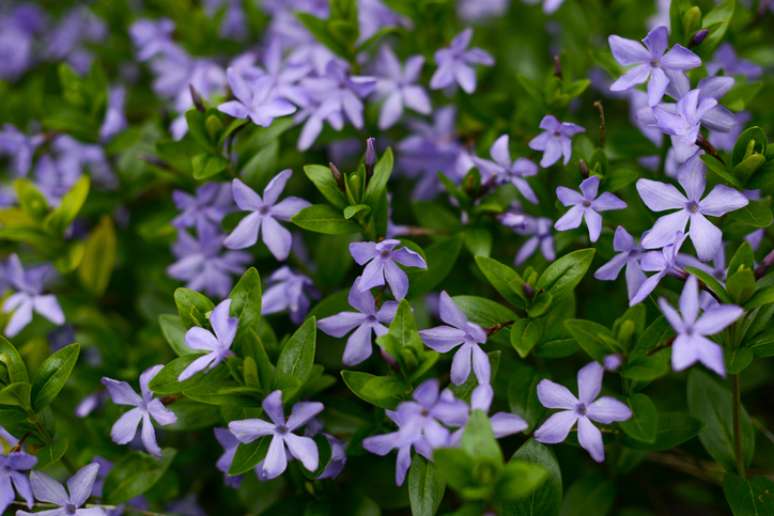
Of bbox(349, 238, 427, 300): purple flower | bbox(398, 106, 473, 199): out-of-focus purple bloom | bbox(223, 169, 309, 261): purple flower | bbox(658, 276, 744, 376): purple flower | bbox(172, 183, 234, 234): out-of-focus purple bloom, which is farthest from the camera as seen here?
bbox(398, 106, 473, 199): out-of-focus purple bloom

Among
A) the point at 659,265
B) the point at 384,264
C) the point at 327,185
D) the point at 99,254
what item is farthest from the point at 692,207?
the point at 99,254

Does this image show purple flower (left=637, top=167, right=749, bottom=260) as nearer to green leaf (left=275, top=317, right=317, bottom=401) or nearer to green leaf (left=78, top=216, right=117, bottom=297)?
green leaf (left=275, top=317, right=317, bottom=401)

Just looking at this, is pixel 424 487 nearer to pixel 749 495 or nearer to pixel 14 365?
pixel 749 495

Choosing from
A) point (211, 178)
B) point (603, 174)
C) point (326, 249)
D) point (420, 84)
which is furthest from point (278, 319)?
point (603, 174)

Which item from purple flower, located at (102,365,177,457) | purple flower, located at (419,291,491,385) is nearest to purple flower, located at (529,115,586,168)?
purple flower, located at (419,291,491,385)

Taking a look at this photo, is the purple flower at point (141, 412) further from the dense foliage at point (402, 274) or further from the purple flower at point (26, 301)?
the purple flower at point (26, 301)
